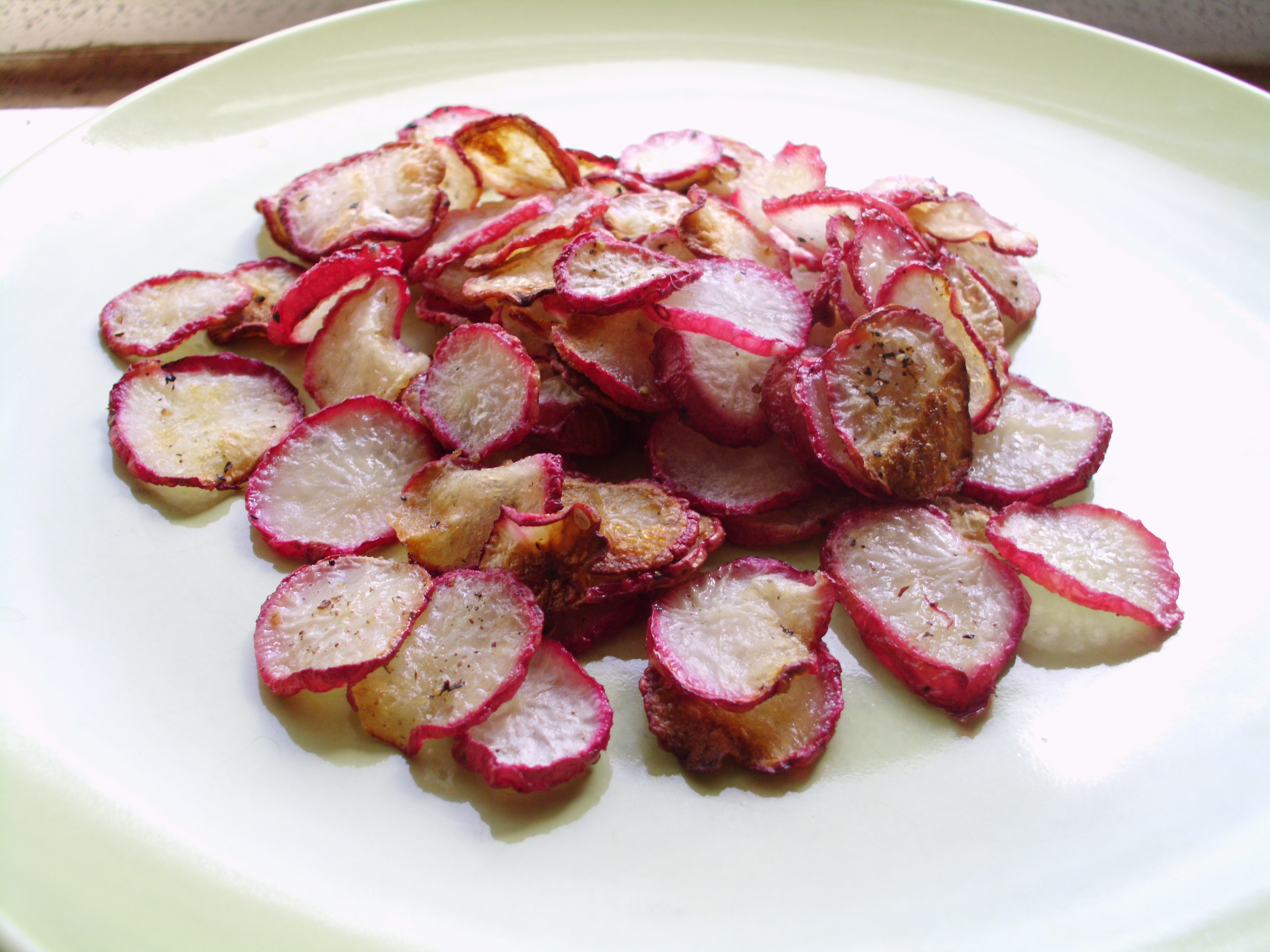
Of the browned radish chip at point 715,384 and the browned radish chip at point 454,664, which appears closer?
the browned radish chip at point 454,664

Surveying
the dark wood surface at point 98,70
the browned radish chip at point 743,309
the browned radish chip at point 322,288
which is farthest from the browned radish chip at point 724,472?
the dark wood surface at point 98,70

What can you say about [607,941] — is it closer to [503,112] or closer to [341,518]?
[341,518]

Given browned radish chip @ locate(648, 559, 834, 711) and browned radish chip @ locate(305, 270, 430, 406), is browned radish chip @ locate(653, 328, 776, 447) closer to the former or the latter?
browned radish chip @ locate(648, 559, 834, 711)

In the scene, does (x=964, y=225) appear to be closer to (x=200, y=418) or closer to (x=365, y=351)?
(x=365, y=351)

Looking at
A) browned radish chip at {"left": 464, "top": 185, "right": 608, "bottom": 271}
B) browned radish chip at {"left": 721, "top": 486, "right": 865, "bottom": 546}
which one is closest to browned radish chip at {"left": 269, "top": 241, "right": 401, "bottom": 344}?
browned radish chip at {"left": 464, "top": 185, "right": 608, "bottom": 271}

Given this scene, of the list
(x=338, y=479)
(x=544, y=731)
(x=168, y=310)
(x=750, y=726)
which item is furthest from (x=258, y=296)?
(x=750, y=726)

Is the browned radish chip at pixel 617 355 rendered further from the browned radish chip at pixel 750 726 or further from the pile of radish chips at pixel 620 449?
the browned radish chip at pixel 750 726
